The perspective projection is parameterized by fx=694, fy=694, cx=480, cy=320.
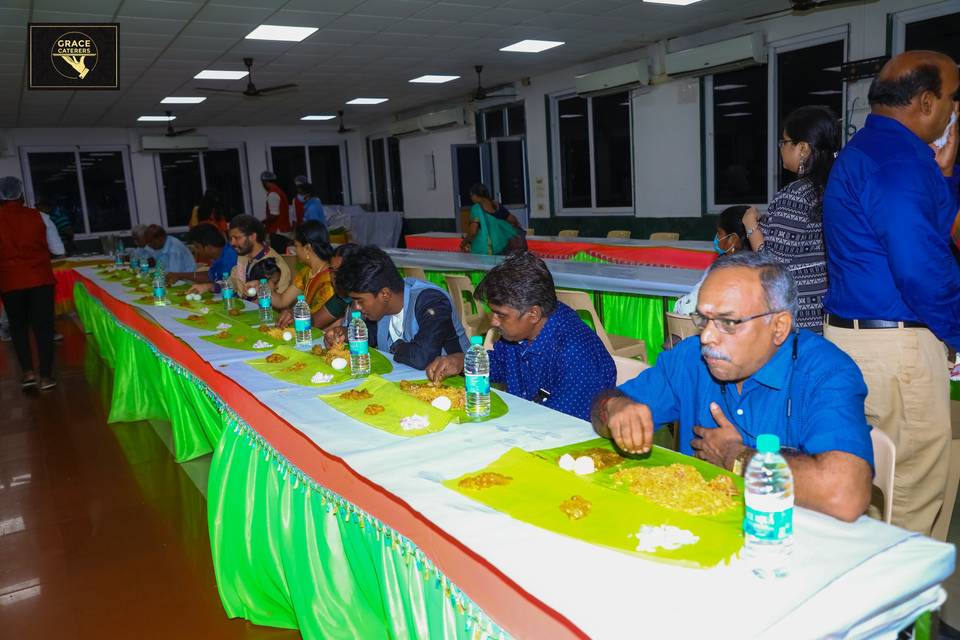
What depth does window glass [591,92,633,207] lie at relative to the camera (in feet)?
28.9

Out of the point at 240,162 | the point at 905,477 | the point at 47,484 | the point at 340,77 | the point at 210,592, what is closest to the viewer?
the point at 905,477

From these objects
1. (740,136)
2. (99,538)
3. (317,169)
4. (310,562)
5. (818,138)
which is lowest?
(99,538)

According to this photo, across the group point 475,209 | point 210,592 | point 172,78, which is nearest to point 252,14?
point 475,209

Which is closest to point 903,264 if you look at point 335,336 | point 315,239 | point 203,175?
point 335,336

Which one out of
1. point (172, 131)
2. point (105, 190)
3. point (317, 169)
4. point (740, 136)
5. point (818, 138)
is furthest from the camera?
point (317, 169)

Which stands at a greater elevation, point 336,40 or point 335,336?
point 336,40

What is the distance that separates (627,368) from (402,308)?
3.18 ft

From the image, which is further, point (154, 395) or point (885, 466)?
point (154, 395)

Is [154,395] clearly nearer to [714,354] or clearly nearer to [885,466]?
[714,354]

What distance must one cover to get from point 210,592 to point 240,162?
12.4m

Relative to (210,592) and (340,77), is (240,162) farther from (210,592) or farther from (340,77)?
(210,592)

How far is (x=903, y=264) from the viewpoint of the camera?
174cm

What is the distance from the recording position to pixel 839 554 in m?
1.02

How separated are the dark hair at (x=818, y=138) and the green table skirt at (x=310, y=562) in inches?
71.4
